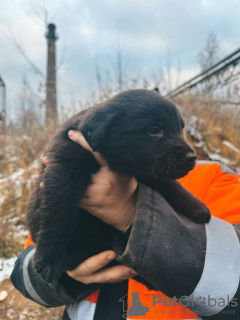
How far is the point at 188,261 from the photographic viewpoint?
1.16 metres

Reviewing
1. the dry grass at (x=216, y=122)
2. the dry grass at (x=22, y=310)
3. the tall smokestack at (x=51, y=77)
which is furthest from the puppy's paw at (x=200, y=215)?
the tall smokestack at (x=51, y=77)

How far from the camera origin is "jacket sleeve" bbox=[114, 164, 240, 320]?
1139 mm

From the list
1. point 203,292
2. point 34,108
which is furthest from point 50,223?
point 34,108

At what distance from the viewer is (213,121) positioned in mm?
6082

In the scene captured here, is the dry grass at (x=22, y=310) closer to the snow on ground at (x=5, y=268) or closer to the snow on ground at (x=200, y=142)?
the snow on ground at (x=5, y=268)

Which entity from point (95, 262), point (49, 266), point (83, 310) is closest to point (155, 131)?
point (95, 262)

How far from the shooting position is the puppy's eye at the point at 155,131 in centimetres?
150

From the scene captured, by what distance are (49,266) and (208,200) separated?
110cm

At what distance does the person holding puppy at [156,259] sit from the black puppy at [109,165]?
95 millimetres

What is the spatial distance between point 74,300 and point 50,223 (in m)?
0.54

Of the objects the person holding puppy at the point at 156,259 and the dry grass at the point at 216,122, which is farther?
the dry grass at the point at 216,122

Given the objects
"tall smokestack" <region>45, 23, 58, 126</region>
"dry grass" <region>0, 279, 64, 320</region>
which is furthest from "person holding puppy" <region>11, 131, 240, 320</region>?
"tall smokestack" <region>45, 23, 58, 126</region>

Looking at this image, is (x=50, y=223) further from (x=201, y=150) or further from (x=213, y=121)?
(x=213, y=121)

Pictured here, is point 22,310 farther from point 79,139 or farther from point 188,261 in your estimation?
point 188,261
